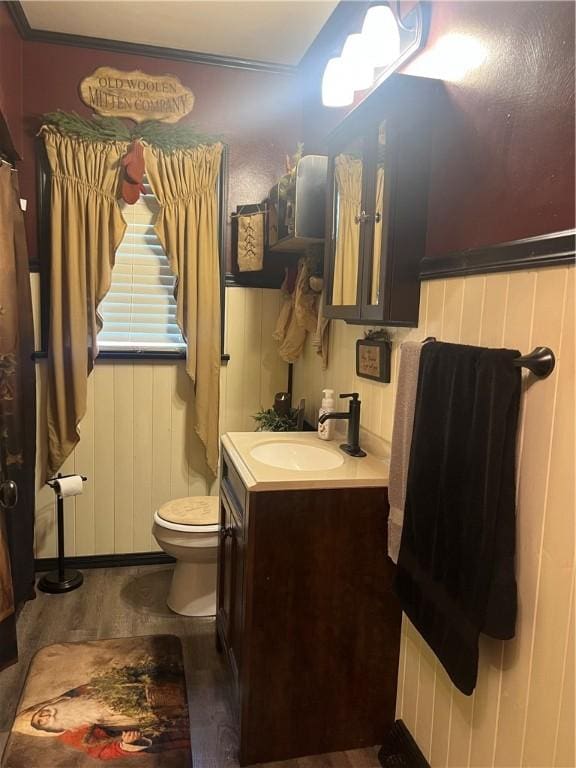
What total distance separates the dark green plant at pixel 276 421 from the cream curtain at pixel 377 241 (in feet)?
3.72

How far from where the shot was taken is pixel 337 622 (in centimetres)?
169

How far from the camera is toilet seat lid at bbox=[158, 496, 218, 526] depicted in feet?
7.90

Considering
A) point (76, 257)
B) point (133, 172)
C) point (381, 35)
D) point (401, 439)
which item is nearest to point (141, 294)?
point (76, 257)

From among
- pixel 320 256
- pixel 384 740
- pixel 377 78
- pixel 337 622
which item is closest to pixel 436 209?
pixel 377 78

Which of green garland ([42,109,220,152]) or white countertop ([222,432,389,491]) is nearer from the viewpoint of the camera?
white countertop ([222,432,389,491])

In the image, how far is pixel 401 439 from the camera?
5.16 ft

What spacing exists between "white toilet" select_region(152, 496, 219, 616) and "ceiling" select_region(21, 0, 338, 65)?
2.13 metres

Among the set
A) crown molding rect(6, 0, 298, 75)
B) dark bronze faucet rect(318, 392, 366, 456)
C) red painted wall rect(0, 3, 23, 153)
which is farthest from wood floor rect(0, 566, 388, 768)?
crown molding rect(6, 0, 298, 75)

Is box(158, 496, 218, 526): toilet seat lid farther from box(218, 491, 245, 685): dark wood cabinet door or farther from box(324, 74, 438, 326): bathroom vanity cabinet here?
box(324, 74, 438, 326): bathroom vanity cabinet

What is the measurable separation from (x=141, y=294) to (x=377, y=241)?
5.15 ft

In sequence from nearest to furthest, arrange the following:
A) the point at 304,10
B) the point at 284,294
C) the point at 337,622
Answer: the point at 337,622, the point at 304,10, the point at 284,294

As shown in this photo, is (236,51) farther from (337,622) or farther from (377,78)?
(337,622)

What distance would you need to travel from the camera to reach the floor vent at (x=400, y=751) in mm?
1639

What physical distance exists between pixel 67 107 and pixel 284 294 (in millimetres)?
1352
